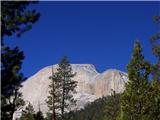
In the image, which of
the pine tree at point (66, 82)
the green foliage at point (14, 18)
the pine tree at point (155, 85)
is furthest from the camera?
the pine tree at point (66, 82)

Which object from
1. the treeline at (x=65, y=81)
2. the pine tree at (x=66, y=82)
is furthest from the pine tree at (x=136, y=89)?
the pine tree at (x=66, y=82)

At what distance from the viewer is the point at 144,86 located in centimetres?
4378

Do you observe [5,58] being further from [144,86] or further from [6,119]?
[144,86]

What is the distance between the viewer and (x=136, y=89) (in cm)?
4400

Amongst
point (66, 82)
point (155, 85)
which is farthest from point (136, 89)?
point (66, 82)

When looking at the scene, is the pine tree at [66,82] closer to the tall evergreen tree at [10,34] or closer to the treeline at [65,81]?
the treeline at [65,81]

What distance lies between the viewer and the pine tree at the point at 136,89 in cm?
4290

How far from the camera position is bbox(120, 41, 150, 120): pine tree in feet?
141

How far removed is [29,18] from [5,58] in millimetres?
2371

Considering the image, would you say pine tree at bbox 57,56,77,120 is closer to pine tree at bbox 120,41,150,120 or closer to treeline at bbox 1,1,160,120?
treeline at bbox 1,1,160,120

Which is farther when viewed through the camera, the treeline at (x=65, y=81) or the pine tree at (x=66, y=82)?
the pine tree at (x=66, y=82)

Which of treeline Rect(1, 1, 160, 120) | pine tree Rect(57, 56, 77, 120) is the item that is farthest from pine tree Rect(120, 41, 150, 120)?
pine tree Rect(57, 56, 77, 120)

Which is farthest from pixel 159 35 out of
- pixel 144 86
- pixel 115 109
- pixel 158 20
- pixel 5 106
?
pixel 115 109

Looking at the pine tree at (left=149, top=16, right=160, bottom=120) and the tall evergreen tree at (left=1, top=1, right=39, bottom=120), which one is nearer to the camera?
the tall evergreen tree at (left=1, top=1, right=39, bottom=120)
